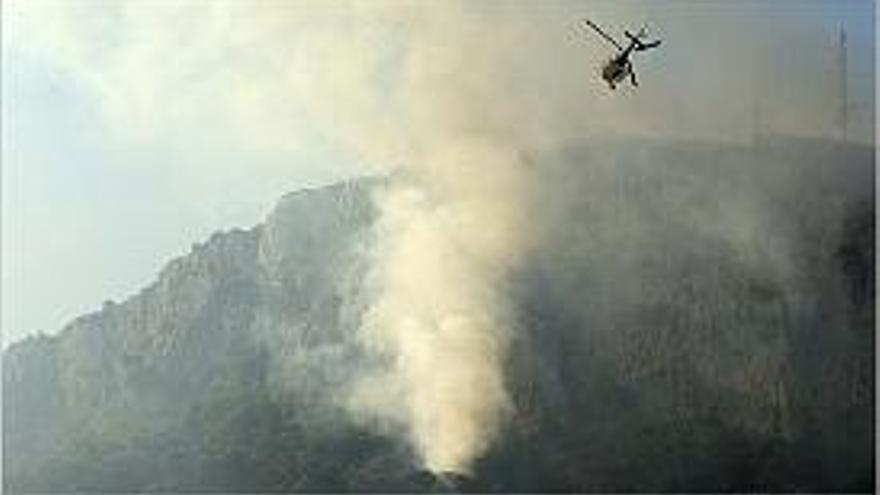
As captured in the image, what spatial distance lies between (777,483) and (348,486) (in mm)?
48875

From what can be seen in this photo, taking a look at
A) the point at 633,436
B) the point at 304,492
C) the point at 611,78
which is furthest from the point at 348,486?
the point at 611,78

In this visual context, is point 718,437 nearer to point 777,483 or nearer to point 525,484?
point 777,483

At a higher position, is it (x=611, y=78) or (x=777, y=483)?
(x=611, y=78)

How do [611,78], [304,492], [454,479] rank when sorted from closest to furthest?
[611,78]
[454,479]
[304,492]

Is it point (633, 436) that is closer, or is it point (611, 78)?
point (611, 78)

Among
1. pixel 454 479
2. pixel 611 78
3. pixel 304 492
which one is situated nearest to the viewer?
pixel 611 78

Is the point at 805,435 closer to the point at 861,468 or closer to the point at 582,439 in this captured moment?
the point at 861,468

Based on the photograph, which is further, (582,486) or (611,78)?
(582,486)

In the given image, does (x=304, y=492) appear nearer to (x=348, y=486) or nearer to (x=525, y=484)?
(x=348, y=486)

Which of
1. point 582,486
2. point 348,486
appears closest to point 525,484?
point 582,486

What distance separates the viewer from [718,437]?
652ft

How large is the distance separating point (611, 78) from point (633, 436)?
3049 inches

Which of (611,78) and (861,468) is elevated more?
(611,78)

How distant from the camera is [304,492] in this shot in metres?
196
